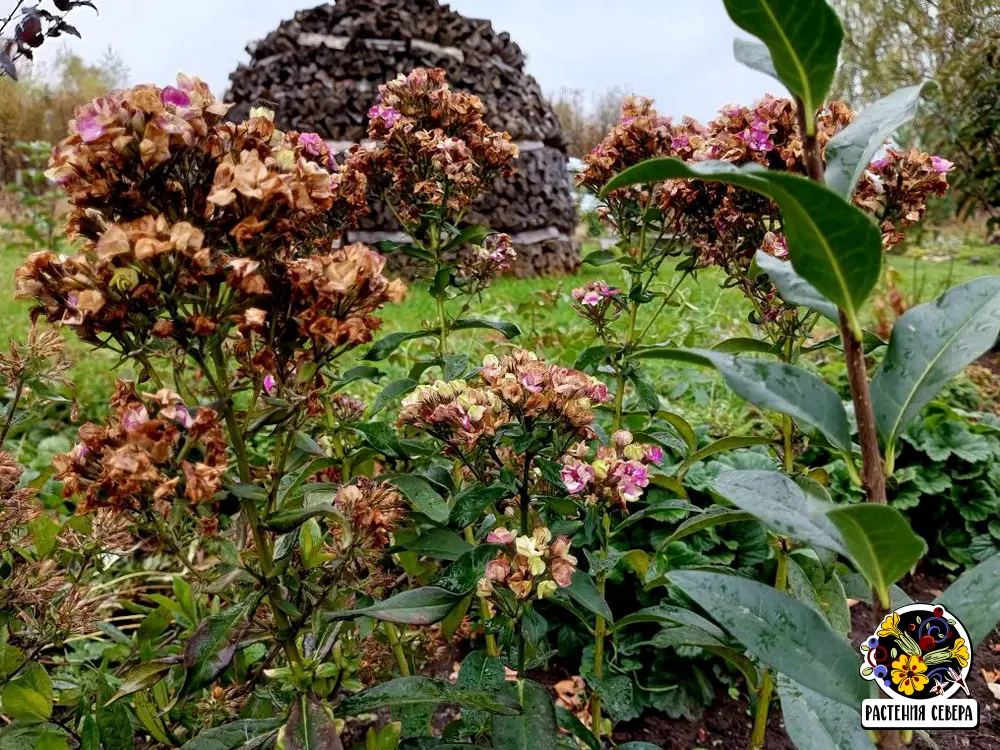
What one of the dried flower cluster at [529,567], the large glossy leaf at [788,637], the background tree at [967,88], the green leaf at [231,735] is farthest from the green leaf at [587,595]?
the background tree at [967,88]

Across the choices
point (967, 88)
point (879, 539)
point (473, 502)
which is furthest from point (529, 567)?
point (967, 88)

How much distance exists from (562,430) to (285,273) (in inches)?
17.9

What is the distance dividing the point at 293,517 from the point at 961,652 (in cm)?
75

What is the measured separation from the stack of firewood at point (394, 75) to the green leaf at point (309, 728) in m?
6.45

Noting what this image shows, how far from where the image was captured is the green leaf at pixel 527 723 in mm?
1002

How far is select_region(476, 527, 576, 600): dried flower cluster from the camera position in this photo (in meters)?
0.96

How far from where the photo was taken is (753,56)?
761 mm

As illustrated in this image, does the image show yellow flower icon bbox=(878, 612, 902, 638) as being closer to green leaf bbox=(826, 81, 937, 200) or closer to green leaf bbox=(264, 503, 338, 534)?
green leaf bbox=(826, 81, 937, 200)

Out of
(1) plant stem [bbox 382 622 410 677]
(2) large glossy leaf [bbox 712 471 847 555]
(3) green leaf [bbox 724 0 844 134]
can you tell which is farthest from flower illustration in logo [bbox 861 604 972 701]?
(1) plant stem [bbox 382 622 410 677]

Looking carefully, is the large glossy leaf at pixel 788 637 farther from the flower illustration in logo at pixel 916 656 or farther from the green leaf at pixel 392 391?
the green leaf at pixel 392 391

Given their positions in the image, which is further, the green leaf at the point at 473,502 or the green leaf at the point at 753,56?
the green leaf at the point at 473,502

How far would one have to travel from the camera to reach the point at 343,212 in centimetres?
151

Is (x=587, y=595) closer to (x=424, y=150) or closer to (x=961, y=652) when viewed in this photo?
(x=961, y=652)

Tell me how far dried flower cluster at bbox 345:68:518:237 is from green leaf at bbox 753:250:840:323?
33.2 inches
